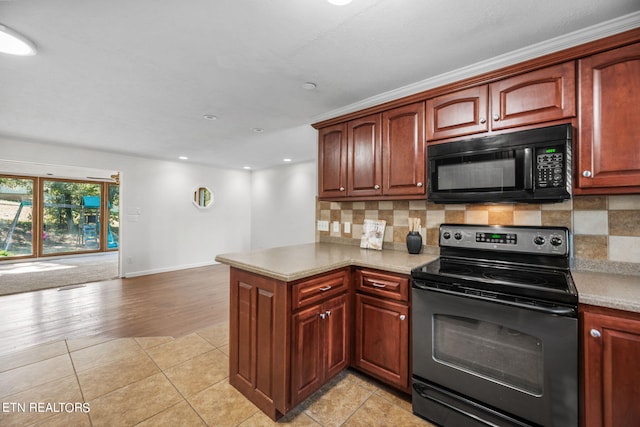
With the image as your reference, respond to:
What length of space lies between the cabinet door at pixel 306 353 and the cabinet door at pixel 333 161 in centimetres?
123

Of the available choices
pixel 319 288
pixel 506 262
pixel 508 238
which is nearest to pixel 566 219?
pixel 508 238

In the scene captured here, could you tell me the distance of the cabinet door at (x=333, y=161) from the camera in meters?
2.57

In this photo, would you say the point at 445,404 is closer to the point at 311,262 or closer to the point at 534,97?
the point at 311,262

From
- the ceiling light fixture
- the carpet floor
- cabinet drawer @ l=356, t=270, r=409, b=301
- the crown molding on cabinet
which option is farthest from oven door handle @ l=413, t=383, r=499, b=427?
the carpet floor

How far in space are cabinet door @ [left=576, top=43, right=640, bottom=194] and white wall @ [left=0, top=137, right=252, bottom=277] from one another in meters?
6.26

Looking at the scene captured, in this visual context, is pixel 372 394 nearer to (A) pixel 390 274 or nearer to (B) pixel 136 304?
(A) pixel 390 274

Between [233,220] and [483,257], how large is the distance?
19.9 ft

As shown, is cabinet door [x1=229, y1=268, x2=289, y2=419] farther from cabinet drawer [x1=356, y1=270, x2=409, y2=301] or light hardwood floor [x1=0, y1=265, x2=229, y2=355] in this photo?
light hardwood floor [x1=0, y1=265, x2=229, y2=355]

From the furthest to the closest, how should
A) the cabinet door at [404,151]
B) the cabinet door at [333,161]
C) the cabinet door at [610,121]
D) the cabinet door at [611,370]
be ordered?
the cabinet door at [333,161]
the cabinet door at [404,151]
the cabinet door at [610,121]
the cabinet door at [611,370]

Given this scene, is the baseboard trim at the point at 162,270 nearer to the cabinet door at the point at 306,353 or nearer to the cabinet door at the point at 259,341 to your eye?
the cabinet door at the point at 259,341

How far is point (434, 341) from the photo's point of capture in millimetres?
1617

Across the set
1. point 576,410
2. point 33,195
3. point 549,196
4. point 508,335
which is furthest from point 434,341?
point 33,195

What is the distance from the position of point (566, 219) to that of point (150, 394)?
3027 mm

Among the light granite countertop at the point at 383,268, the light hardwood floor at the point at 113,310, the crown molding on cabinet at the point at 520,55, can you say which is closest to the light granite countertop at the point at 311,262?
the light granite countertop at the point at 383,268
